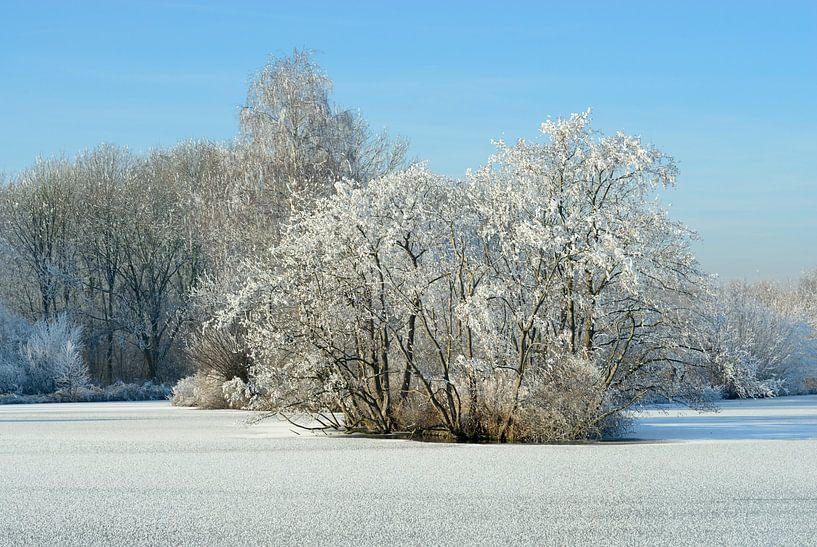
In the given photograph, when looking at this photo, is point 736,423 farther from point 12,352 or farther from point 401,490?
point 12,352

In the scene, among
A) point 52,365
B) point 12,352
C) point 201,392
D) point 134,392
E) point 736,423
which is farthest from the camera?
point 12,352

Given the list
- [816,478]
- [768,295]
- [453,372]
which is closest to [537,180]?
[453,372]

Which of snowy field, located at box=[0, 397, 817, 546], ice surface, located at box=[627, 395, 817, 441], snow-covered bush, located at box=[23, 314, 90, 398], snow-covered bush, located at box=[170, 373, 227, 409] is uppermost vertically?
snow-covered bush, located at box=[23, 314, 90, 398]

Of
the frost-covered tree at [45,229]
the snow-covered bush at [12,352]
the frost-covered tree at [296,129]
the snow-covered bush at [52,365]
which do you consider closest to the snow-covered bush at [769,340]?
the frost-covered tree at [296,129]

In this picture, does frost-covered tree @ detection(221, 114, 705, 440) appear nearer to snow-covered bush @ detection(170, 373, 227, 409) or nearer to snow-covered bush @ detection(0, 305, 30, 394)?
snow-covered bush @ detection(170, 373, 227, 409)

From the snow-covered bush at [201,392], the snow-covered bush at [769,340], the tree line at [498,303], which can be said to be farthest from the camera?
the snow-covered bush at [769,340]

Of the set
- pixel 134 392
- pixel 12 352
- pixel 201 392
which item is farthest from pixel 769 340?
pixel 12 352

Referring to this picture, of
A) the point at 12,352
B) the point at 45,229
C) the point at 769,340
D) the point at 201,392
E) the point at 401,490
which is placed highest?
the point at 45,229

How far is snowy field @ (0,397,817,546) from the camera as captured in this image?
333 inches

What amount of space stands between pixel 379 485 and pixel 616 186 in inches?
312

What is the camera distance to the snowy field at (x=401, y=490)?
333 inches

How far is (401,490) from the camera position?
1077 centimetres

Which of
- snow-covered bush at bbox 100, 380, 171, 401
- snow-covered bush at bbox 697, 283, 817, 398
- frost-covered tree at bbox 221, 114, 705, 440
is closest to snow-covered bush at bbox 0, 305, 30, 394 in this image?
snow-covered bush at bbox 100, 380, 171, 401

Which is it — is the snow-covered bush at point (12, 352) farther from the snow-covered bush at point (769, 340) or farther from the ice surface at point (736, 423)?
the snow-covered bush at point (769, 340)
